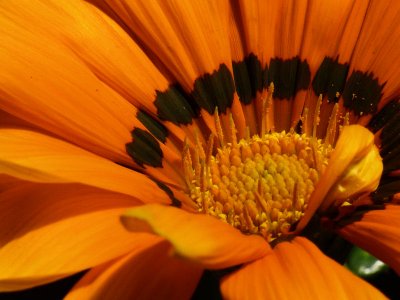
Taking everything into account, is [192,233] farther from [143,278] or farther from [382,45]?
[382,45]

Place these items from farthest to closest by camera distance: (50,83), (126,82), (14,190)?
(126,82), (50,83), (14,190)

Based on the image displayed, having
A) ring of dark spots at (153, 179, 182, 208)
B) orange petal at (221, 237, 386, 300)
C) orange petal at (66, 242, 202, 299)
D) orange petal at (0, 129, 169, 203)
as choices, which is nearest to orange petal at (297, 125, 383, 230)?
orange petal at (221, 237, 386, 300)

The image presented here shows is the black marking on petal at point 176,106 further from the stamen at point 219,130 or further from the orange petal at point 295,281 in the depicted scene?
the orange petal at point 295,281

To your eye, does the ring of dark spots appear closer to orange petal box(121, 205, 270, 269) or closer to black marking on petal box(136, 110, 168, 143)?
black marking on petal box(136, 110, 168, 143)

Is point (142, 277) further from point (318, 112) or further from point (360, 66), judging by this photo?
point (360, 66)

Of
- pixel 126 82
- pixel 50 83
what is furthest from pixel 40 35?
pixel 126 82

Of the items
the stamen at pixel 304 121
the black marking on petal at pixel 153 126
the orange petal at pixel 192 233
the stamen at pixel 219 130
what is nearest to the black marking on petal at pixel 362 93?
the stamen at pixel 304 121
